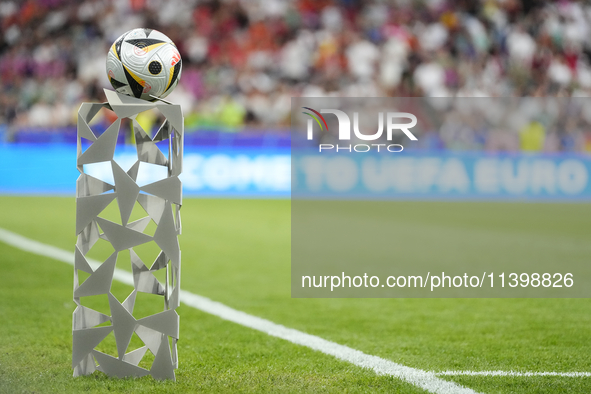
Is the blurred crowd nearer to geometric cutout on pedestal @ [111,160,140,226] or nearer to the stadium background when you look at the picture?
the stadium background

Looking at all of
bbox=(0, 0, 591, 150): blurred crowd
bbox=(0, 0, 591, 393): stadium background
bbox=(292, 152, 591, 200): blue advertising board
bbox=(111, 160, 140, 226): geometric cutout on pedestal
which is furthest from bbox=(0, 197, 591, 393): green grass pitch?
bbox=(0, 0, 591, 150): blurred crowd

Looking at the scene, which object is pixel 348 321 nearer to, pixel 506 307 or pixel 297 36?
pixel 506 307

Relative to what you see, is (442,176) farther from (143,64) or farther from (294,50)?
(143,64)

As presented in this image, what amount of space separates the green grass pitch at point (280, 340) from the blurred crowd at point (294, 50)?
10005mm

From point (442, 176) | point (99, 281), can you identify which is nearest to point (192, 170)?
point (442, 176)

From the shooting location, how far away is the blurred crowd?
17938 millimetres

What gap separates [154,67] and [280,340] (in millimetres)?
2020

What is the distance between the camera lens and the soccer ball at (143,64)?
3398 mm

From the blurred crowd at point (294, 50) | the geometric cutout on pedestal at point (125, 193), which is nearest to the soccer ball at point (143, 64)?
the geometric cutout on pedestal at point (125, 193)

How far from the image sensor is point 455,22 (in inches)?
812

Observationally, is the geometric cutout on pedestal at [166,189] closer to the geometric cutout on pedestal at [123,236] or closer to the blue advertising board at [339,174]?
the geometric cutout on pedestal at [123,236]

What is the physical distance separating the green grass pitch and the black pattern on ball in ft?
5.16

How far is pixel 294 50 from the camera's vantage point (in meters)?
19.4

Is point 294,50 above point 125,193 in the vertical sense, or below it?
above
